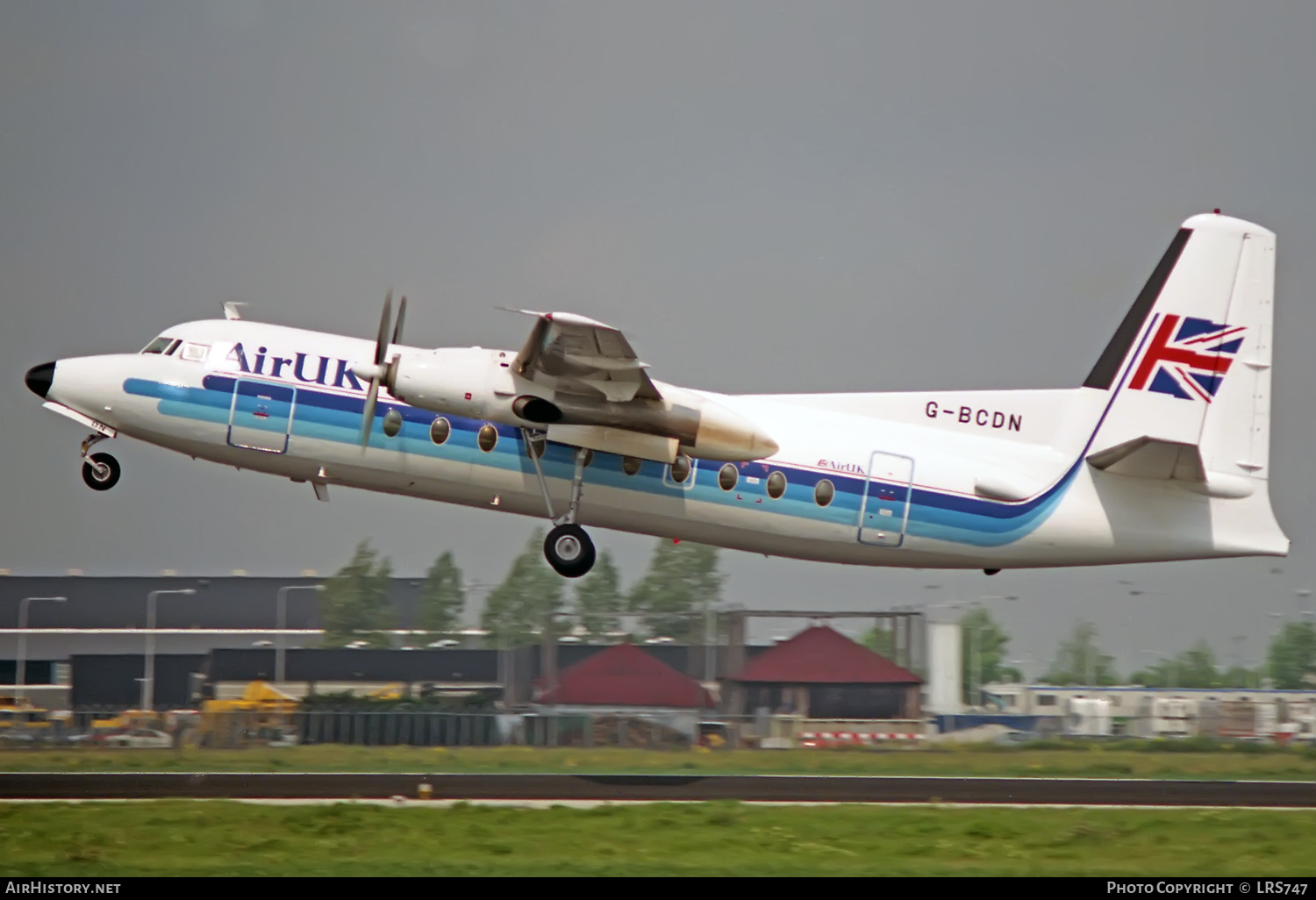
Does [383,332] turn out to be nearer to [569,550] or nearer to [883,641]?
[569,550]

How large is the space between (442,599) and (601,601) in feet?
11.8

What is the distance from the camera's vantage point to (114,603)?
4672 centimetres

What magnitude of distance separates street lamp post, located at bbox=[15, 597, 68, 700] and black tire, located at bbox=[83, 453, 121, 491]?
13646 millimetres

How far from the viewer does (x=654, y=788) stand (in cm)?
1914

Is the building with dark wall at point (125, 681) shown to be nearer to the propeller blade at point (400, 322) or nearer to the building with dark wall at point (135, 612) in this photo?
the building with dark wall at point (135, 612)

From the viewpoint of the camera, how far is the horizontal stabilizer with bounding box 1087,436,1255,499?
16344 mm

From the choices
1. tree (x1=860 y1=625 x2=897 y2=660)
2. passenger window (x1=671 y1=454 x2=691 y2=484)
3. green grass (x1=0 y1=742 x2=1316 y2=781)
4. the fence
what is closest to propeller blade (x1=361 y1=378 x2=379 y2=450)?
passenger window (x1=671 y1=454 x2=691 y2=484)

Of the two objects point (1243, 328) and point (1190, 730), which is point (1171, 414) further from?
point (1190, 730)

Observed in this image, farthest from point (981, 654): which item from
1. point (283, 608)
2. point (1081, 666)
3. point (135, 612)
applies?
point (135, 612)

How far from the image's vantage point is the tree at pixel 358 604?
32.1 meters

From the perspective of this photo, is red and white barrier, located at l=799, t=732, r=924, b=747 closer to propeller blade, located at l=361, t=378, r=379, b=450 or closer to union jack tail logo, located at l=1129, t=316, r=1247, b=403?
union jack tail logo, located at l=1129, t=316, r=1247, b=403

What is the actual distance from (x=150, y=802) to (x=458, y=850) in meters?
4.44

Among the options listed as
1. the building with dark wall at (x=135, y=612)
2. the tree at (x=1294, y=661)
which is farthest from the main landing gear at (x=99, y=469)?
the tree at (x=1294, y=661)
